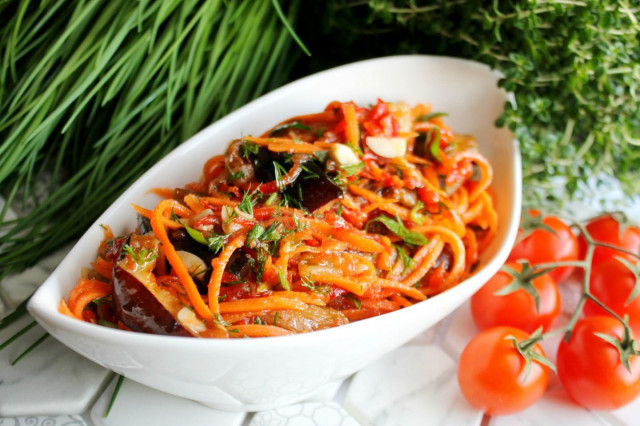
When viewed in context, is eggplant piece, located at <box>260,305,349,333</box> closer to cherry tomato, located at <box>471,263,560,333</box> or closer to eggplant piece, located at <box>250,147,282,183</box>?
eggplant piece, located at <box>250,147,282,183</box>

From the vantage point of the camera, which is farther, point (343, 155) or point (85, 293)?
point (343, 155)

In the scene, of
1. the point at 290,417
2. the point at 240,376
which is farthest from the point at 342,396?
the point at 240,376

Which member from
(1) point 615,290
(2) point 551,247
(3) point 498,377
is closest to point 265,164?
(3) point 498,377

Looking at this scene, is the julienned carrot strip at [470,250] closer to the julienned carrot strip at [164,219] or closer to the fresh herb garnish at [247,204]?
the fresh herb garnish at [247,204]

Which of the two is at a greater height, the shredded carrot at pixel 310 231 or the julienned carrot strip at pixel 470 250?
the shredded carrot at pixel 310 231

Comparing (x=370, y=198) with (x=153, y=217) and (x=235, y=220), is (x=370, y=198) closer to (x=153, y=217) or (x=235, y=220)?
(x=235, y=220)

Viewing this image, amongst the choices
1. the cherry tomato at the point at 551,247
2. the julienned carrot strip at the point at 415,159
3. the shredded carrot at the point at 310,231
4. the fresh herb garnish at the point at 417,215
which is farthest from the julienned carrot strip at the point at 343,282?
the cherry tomato at the point at 551,247

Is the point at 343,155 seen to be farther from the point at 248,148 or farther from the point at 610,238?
the point at 610,238
